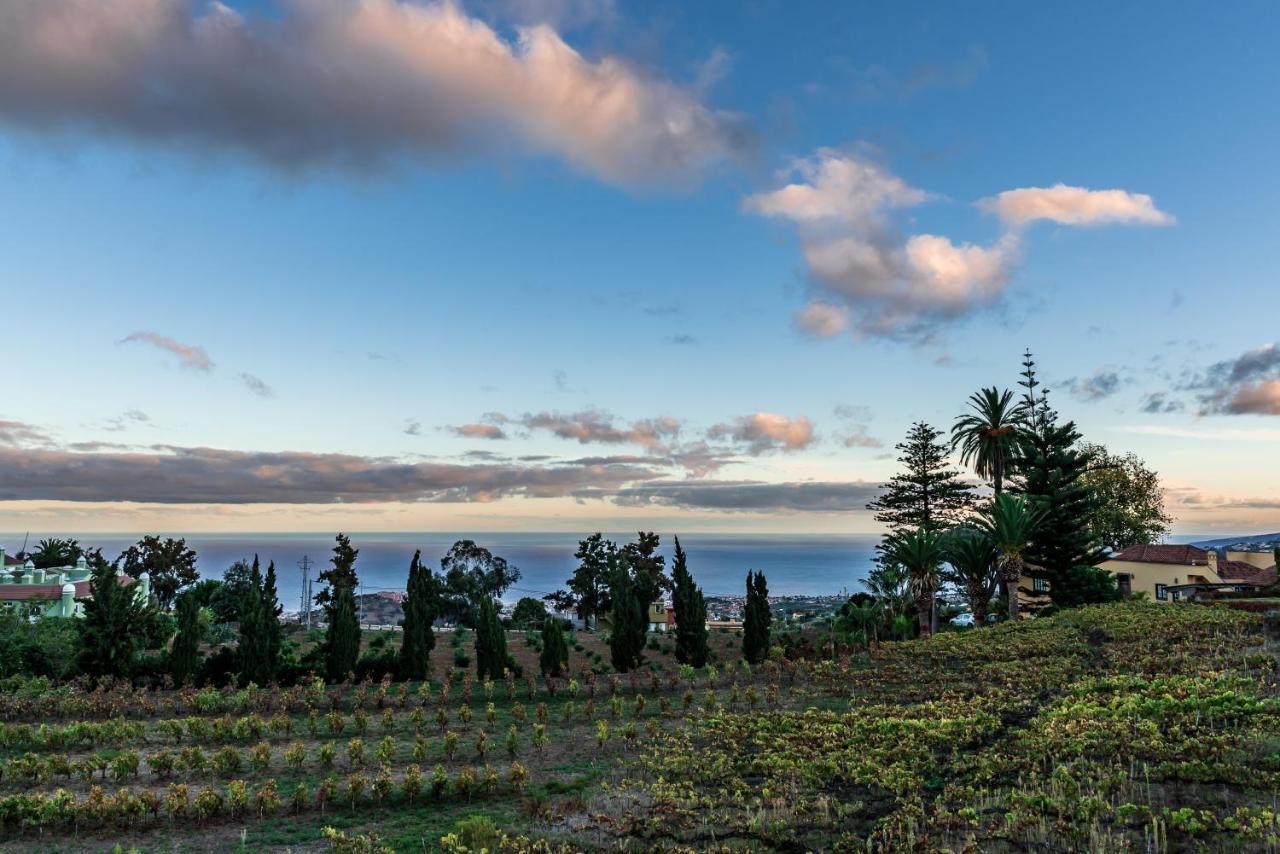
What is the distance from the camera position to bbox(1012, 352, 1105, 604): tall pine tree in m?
35.4

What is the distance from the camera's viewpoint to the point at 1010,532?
2859cm

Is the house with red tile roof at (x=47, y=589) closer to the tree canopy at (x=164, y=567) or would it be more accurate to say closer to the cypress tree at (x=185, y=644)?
the tree canopy at (x=164, y=567)

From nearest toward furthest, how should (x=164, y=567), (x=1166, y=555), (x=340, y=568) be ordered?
(x=1166, y=555) < (x=340, y=568) < (x=164, y=567)

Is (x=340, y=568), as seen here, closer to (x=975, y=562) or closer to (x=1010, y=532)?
(x=975, y=562)

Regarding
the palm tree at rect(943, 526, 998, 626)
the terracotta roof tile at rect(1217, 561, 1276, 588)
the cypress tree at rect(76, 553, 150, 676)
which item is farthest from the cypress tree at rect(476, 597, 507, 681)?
the terracotta roof tile at rect(1217, 561, 1276, 588)

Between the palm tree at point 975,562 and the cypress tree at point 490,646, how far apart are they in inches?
717

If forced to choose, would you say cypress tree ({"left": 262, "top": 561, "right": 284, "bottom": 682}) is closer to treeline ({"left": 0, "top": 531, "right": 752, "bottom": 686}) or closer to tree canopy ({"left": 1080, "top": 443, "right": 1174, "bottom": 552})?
treeline ({"left": 0, "top": 531, "right": 752, "bottom": 686})

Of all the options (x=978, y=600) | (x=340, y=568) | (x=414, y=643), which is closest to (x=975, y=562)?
(x=978, y=600)

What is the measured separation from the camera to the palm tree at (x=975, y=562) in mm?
30359

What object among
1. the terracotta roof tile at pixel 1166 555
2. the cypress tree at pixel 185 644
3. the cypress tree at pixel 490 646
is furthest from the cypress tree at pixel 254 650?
the terracotta roof tile at pixel 1166 555

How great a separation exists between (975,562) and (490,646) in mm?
19408

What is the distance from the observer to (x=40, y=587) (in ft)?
139

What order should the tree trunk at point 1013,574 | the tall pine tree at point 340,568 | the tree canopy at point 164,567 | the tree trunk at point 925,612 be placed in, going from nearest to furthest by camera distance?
the tree trunk at point 1013,574
the tree trunk at point 925,612
the tall pine tree at point 340,568
the tree canopy at point 164,567

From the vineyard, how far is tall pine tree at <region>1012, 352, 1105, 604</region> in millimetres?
14798
